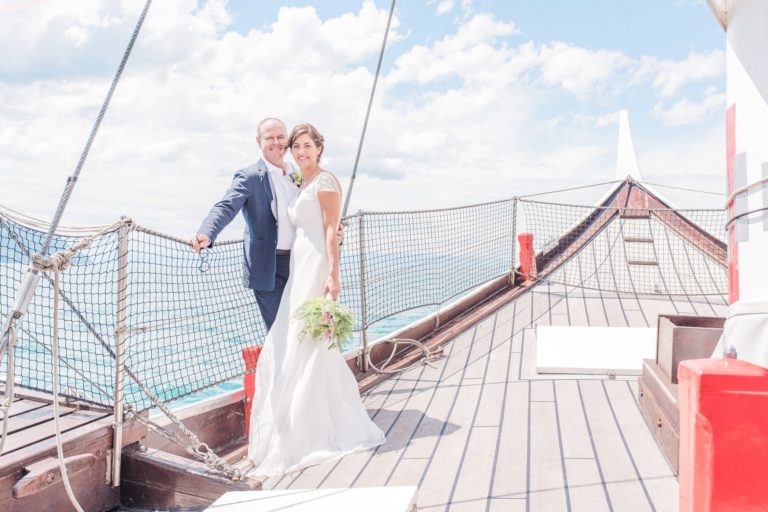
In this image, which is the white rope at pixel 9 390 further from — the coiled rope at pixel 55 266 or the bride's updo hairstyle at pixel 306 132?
the bride's updo hairstyle at pixel 306 132

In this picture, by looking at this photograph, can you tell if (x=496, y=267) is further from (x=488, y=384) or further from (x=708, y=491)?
(x=708, y=491)

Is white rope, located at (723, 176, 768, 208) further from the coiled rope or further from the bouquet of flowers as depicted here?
the coiled rope

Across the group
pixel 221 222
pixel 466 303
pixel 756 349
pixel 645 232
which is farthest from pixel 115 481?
pixel 645 232

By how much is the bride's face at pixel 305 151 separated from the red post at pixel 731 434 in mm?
2045

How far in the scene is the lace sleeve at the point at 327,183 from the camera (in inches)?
119

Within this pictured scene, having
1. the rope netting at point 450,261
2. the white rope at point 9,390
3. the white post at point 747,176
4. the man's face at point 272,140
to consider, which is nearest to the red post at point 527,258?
the rope netting at point 450,261

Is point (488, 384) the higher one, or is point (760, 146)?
point (760, 146)

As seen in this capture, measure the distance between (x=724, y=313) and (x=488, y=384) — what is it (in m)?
3.33

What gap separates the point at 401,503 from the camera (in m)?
1.76

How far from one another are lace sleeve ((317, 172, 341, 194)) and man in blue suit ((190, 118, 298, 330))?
0.59 feet

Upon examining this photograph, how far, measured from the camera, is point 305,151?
3.05 metres

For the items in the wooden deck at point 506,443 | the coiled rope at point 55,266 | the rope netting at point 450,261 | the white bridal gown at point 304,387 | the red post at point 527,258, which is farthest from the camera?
the red post at point 527,258

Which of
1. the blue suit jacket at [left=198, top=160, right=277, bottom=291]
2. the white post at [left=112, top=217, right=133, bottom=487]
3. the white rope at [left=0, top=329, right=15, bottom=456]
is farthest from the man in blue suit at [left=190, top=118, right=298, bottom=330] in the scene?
the white rope at [left=0, top=329, right=15, bottom=456]

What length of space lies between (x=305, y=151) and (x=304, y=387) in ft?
3.85
